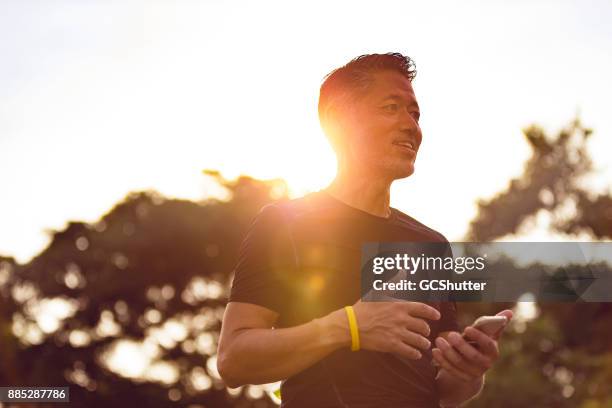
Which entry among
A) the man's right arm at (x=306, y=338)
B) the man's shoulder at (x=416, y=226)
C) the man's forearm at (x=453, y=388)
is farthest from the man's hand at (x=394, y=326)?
the man's shoulder at (x=416, y=226)

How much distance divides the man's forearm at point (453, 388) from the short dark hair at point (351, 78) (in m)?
1.18

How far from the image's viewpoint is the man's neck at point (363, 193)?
339cm

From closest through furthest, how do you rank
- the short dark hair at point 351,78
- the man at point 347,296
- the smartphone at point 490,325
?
1. the man at point 347,296
2. the smartphone at point 490,325
3. the short dark hair at point 351,78

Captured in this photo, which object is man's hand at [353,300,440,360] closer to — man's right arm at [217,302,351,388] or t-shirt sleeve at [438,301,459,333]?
man's right arm at [217,302,351,388]

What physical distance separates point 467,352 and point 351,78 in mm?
1253

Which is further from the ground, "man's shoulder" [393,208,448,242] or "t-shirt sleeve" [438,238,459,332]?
"man's shoulder" [393,208,448,242]

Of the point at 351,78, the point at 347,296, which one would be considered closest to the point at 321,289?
the point at 347,296

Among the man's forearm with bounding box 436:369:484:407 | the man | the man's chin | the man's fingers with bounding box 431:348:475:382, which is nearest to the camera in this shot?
the man

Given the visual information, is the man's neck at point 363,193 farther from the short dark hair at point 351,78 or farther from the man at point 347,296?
the short dark hair at point 351,78

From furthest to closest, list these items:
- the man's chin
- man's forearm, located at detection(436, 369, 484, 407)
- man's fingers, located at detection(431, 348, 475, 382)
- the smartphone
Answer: the man's chin < man's forearm, located at detection(436, 369, 484, 407) < man's fingers, located at detection(431, 348, 475, 382) < the smartphone

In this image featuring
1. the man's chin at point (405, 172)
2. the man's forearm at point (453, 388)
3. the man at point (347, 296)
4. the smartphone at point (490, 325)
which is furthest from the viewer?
the man's chin at point (405, 172)

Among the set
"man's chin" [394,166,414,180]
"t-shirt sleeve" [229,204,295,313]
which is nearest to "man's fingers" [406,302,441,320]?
"t-shirt sleeve" [229,204,295,313]

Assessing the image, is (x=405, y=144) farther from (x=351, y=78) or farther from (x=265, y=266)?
(x=265, y=266)

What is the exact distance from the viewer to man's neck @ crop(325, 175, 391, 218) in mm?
3389
